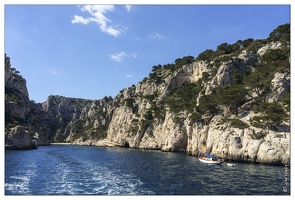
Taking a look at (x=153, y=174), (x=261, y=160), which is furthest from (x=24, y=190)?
(x=261, y=160)

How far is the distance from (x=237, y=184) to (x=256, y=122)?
106 feet

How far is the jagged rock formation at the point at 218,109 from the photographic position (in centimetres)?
5734

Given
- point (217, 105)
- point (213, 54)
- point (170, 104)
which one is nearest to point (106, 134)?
point (170, 104)

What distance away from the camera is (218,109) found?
77.6 m

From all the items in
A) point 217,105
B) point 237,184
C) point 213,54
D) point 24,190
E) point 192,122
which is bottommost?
point 24,190

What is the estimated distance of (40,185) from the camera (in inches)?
1266

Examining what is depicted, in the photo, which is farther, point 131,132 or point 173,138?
point 131,132

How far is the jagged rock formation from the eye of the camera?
57344 mm

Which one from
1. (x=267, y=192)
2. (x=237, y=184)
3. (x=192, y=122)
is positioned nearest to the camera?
(x=267, y=192)

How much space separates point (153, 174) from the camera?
4056cm

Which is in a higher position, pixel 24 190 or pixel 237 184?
pixel 237 184

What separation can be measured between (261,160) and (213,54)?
83.6 m

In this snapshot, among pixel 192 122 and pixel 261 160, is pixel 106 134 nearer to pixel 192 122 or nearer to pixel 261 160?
pixel 192 122

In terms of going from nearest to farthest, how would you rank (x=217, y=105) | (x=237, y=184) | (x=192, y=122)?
1. (x=237, y=184)
2. (x=217, y=105)
3. (x=192, y=122)
